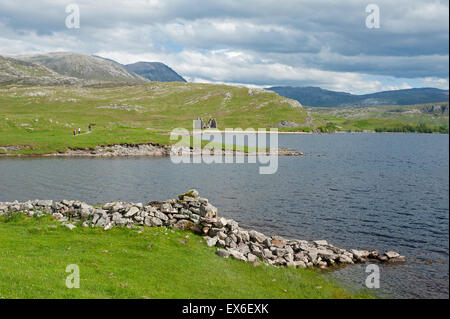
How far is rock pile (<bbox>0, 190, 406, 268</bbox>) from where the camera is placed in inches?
1155

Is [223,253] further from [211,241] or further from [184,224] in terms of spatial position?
[184,224]

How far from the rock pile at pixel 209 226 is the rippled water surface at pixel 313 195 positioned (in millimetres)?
2383

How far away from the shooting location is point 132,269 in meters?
22.6

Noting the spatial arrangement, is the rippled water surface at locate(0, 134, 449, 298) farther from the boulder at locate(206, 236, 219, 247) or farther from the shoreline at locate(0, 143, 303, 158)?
the boulder at locate(206, 236, 219, 247)

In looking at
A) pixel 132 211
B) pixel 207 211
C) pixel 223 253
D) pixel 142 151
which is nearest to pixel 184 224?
pixel 207 211

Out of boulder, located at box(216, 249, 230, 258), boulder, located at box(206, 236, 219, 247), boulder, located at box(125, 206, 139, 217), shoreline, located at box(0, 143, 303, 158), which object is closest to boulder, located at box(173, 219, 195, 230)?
boulder, located at box(206, 236, 219, 247)

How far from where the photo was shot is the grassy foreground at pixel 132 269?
19.0m

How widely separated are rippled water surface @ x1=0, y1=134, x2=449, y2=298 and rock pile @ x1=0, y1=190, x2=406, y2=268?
238cm

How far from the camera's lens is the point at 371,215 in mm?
46594

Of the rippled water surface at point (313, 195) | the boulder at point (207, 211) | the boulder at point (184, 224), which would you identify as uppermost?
the boulder at point (207, 211)

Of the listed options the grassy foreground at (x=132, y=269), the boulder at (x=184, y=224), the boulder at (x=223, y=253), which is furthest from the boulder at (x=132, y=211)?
the boulder at (x=223, y=253)

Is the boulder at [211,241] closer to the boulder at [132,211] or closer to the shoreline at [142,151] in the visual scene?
the boulder at [132,211]

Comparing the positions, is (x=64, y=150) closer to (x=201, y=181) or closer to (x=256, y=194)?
(x=201, y=181)
